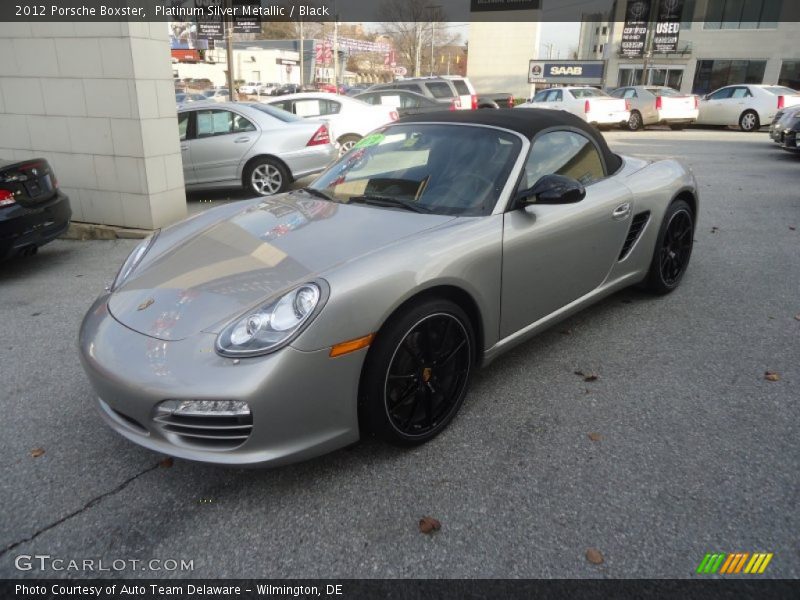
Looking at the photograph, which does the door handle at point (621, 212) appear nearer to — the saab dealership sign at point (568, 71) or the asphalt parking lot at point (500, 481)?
the asphalt parking lot at point (500, 481)

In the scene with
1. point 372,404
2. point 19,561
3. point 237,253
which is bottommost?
point 19,561

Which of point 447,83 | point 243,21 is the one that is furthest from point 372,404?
point 243,21

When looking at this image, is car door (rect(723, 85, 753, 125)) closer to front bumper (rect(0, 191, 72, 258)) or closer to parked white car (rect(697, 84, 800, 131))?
parked white car (rect(697, 84, 800, 131))

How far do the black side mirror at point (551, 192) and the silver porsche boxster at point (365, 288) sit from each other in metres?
0.01

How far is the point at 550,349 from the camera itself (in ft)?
11.6

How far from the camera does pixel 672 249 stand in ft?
14.1

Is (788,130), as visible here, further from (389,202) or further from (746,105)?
(389,202)

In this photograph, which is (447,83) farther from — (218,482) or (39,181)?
(218,482)

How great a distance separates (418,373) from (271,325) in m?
0.69

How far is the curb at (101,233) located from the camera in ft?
21.1

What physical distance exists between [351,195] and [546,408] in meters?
1.54

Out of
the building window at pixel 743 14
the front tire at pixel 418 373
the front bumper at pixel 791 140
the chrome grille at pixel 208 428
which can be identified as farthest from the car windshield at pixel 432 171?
the building window at pixel 743 14

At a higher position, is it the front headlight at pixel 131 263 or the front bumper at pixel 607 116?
the front headlight at pixel 131 263

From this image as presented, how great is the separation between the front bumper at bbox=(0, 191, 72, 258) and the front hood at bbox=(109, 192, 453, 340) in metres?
2.65
